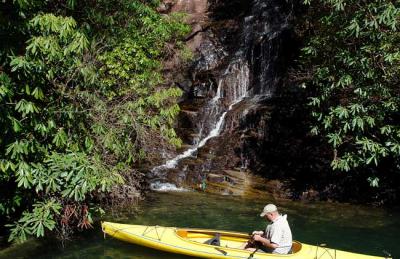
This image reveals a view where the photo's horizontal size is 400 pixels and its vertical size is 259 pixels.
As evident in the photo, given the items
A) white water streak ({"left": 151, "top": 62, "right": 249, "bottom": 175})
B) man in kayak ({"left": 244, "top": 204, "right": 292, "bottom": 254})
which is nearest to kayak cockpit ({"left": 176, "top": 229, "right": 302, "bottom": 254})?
man in kayak ({"left": 244, "top": 204, "right": 292, "bottom": 254})

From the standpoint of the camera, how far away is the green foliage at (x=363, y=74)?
10.6 m

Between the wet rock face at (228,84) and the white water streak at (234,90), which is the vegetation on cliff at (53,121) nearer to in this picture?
the wet rock face at (228,84)

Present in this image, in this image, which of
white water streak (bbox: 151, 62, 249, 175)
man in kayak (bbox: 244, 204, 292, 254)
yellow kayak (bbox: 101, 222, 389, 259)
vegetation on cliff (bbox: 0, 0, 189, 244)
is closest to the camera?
vegetation on cliff (bbox: 0, 0, 189, 244)

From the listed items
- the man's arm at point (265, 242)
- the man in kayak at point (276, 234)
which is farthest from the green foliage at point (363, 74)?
the man's arm at point (265, 242)

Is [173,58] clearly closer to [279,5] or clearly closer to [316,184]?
[279,5]

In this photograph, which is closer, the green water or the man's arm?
the man's arm

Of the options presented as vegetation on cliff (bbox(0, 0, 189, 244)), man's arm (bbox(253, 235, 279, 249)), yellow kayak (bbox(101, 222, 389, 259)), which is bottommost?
yellow kayak (bbox(101, 222, 389, 259))

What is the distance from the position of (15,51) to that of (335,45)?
847cm

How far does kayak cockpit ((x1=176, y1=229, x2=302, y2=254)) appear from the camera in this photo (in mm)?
8906

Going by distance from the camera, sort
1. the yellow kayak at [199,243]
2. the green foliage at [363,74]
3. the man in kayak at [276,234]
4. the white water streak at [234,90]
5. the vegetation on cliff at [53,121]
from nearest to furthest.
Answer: the vegetation on cliff at [53,121] → the man in kayak at [276,234] → the yellow kayak at [199,243] → the green foliage at [363,74] → the white water streak at [234,90]

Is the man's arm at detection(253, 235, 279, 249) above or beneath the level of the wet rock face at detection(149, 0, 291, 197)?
beneath

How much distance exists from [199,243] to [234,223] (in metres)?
2.74

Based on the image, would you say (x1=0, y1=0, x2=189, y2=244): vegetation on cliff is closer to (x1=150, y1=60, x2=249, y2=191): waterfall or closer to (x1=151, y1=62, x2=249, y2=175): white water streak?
(x1=150, y1=60, x2=249, y2=191): waterfall

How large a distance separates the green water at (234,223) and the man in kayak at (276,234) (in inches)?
67.5
